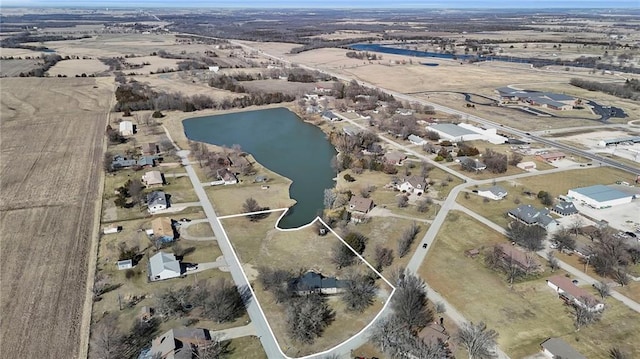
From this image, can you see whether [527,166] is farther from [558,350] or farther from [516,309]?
[558,350]

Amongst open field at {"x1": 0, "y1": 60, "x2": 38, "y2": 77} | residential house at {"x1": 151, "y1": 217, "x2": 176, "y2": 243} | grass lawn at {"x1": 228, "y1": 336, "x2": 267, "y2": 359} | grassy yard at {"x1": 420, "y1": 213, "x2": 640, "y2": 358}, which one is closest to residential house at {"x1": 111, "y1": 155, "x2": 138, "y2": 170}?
residential house at {"x1": 151, "y1": 217, "x2": 176, "y2": 243}

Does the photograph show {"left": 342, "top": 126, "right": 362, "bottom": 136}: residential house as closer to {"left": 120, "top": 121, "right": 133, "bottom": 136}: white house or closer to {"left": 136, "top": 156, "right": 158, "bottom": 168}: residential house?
{"left": 136, "top": 156, "right": 158, "bottom": 168}: residential house

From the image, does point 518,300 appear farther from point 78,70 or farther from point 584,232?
point 78,70

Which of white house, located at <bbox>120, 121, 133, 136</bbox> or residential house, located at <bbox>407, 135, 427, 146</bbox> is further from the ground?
residential house, located at <bbox>407, 135, 427, 146</bbox>

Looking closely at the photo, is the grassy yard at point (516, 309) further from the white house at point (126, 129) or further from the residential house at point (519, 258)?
the white house at point (126, 129)

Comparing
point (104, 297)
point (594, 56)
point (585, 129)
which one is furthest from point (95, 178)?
point (594, 56)
